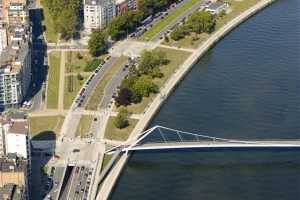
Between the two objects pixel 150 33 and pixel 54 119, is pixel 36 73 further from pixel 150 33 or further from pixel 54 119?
pixel 150 33

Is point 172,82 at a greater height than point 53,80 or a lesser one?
greater

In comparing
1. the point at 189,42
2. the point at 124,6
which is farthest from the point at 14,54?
the point at 124,6

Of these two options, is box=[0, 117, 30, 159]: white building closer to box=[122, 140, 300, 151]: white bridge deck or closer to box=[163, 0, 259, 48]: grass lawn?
box=[122, 140, 300, 151]: white bridge deck

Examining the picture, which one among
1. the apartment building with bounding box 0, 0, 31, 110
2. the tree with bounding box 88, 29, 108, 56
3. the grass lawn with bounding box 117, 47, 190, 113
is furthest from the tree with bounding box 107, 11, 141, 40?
the apartment building with bounding box 0, 0, 31, 110

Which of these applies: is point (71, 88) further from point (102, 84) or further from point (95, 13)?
point (95, 13)

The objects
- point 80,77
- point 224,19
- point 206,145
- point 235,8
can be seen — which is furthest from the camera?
point 235,8

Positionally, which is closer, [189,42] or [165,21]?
[189,42]
